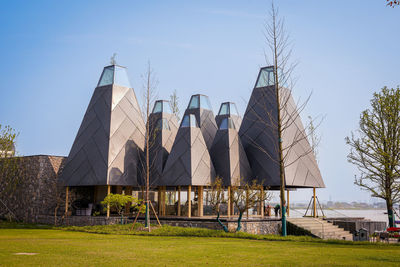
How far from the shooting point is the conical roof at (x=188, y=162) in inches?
843

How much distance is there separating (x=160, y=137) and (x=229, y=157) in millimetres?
5020

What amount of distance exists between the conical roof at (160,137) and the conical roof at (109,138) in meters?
0.87

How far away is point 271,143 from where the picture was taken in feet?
76.7

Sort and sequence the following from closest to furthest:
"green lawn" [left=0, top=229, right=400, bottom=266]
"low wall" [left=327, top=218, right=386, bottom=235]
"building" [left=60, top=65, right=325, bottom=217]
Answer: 1. "green lawn" [left=0, top=229, right=400, bottom=266]
2. "low wall" [left=327, top=218, right=386, bottom=235]
3. "building" [left=60, top=65, right=325, bottom=217]

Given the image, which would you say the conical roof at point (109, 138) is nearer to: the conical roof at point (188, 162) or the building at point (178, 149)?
the building at point (178, 149)

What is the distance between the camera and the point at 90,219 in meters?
21.9

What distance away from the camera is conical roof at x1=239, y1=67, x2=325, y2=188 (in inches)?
898

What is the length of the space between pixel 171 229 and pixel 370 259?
10.3 m

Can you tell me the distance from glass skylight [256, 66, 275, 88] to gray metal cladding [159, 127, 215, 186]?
5671mm

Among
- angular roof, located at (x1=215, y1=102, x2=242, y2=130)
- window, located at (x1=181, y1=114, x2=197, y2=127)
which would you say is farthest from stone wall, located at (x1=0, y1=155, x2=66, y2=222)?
angular roof, located at (x1=215, y1=102, x2=242, y2=130)

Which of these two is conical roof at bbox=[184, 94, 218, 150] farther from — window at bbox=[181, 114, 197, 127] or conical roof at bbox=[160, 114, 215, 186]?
conical roof at bbox=[160, 114, 215, 186]

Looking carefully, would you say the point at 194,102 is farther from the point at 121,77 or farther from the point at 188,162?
the point at 188,162

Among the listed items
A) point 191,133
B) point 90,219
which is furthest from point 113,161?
point 191,133

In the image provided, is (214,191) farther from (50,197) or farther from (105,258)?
(50,197)
